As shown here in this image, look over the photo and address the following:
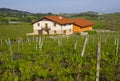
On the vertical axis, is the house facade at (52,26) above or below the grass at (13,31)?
above

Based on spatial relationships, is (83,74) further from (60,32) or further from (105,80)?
(60,32)

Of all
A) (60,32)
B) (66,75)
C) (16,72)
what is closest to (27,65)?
(16,72)

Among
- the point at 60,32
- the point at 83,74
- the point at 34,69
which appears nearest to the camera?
the point at 83,74

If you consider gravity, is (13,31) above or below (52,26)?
below

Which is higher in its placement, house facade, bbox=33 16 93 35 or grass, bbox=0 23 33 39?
house facade, bbox=33 16 93 35

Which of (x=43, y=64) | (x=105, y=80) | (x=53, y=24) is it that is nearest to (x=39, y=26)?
(x=53, y=24)

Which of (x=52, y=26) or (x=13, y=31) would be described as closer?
(x=52, y=26)

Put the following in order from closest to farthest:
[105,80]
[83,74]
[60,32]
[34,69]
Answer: [105,80] → [83,74] → [34,69] → [60,32]

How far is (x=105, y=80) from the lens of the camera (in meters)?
8.61

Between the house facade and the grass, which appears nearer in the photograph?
the grass

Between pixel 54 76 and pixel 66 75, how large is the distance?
49 centimetres

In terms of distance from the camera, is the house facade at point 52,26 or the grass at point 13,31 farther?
the house facade at point 52,26

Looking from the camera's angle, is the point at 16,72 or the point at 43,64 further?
the point at 43,64

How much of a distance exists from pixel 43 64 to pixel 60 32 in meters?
38.6
